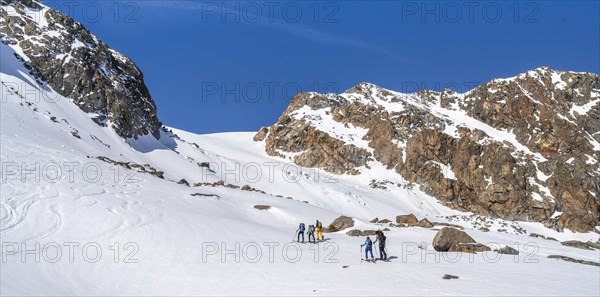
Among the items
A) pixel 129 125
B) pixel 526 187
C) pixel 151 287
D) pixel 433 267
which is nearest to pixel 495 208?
pixel 526 187

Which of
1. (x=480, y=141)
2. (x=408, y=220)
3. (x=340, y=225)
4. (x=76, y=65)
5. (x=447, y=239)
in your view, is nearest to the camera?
(x=447, y=239)

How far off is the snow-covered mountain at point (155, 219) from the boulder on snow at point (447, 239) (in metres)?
0.67

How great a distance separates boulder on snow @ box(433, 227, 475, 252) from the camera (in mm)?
25453

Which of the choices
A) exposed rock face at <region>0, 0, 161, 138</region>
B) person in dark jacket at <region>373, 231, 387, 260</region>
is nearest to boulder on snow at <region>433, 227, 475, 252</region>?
person in dark jacket at <region>373, 231, 387, 260</region>

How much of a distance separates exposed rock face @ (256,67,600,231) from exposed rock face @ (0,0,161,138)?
45.1 meters

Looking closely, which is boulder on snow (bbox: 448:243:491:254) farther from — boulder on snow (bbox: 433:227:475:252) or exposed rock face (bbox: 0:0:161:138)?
exposed rock face (bbox: 0:0:161:138)

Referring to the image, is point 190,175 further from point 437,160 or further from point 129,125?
point 437,160

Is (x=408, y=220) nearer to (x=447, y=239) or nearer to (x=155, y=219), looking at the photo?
(x=447, y=239)

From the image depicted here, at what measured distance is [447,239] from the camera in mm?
25703

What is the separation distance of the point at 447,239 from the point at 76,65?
66553 mm

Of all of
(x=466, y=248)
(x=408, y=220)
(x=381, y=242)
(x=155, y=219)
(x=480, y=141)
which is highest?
(x=480, y=141)

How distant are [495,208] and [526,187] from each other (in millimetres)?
8491

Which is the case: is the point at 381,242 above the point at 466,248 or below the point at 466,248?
above

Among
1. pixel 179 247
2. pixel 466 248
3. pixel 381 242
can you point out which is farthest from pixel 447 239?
pixel 179 247
